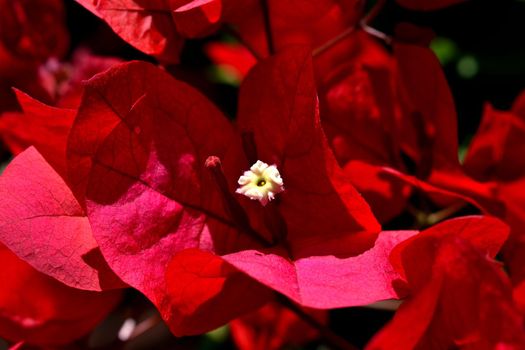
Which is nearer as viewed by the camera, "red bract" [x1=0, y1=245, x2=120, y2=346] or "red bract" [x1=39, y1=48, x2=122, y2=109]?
"red bract" [x1=0, y1=245, x2=120, y2=346]

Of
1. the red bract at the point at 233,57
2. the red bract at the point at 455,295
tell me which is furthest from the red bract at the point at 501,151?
the red bract at the point at 233,57

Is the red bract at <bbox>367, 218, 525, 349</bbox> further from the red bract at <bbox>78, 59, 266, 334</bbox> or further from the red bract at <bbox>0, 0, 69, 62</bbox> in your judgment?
the red bract at <bbox>0, 0, 69, 62</bbox>

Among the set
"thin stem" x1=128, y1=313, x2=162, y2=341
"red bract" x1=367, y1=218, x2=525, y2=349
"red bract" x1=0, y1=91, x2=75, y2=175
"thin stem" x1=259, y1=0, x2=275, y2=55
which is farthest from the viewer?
"thin stem" x1=128, y1=313, x2=162, y2=341

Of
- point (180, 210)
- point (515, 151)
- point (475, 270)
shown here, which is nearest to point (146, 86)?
point (180, 210)

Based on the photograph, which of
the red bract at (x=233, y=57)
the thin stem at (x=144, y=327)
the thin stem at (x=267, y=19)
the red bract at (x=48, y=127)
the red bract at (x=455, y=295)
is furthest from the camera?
the red bract at (x=233, y=57)

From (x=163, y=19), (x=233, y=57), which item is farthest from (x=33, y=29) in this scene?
(x=163, y=19)

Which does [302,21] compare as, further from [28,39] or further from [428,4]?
[28,39]

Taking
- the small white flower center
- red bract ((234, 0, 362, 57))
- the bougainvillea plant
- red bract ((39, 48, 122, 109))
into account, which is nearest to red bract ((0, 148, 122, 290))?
the bougainvillea plant

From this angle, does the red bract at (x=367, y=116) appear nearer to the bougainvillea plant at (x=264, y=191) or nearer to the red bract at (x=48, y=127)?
the bougainvillea plant at (x=264, y=191)
